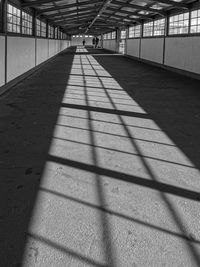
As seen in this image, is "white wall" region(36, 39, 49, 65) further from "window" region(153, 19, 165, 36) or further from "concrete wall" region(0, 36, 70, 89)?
"window" region(153, 19, 165, 36)

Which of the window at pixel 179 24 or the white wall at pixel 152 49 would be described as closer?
the window at pixel 179 24

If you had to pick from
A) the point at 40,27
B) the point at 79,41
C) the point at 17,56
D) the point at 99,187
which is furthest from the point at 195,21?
the point at 79,41

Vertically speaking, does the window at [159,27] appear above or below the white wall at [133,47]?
above

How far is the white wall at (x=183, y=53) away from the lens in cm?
1816

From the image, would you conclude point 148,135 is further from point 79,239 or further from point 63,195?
point 79,239

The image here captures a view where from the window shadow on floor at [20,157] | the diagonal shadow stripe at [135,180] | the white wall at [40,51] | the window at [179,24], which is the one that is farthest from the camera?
the white wall at [40,51]

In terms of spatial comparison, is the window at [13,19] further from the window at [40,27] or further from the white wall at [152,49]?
the white wall at [152,49]

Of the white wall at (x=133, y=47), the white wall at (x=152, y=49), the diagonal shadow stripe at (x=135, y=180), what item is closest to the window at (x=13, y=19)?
the diagonal shadow stripe at (x=135, y=180)

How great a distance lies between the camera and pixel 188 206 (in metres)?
3.92

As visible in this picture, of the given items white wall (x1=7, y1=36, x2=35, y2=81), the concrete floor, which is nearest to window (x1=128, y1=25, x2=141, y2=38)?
white wall (x1=7, y1=36, x2=35, y2=81)

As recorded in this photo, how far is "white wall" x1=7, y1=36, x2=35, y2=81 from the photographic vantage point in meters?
13.6

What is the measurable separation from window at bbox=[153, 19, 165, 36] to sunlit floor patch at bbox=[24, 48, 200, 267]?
71.2ft

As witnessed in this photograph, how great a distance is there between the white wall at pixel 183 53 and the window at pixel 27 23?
336 inches

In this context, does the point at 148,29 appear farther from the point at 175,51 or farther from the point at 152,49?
the point at 175,51
